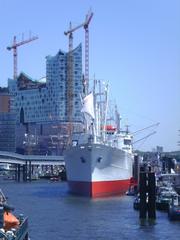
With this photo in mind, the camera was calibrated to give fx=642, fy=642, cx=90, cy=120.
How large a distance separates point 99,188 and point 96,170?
98.1 inches

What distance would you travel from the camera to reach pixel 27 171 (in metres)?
178

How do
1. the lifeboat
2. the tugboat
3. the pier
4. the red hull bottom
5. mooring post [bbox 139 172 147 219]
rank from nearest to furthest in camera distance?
the tugboat, the lifeboat, mooring post [bbox 139 172 147 219], the red hull bottom, the pier

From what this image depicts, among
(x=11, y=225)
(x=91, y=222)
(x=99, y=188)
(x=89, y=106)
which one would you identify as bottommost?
(x=91, y=222)

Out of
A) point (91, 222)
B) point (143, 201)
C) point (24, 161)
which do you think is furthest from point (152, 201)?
point (24, 161)

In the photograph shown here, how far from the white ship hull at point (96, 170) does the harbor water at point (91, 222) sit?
33.3 feet

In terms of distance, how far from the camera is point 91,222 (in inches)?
2069

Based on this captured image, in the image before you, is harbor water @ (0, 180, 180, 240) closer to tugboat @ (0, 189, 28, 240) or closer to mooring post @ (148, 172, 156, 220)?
mooring post @ (148, 172, 156, 220)

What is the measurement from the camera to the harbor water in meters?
44.5

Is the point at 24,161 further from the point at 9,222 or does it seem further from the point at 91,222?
the point at 9,222

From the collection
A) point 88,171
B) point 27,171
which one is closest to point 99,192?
point 88,171

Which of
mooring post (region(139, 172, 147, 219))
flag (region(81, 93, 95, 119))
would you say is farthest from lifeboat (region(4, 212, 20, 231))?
flag (region(81, 93, 95, 119))

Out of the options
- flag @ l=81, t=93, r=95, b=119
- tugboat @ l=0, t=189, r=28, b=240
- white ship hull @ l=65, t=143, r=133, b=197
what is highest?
flag @ l=81, t=93, r=95, b=119

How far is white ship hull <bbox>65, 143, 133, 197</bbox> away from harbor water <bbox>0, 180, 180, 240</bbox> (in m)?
10.1

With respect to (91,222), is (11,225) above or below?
above
